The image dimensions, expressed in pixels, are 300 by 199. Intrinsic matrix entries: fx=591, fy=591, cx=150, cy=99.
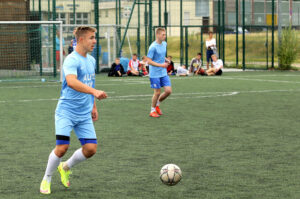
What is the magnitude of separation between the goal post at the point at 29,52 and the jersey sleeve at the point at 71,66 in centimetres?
1776

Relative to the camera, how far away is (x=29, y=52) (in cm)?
2511

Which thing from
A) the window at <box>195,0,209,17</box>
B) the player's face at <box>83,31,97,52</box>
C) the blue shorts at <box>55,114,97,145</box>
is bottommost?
the blue shorts at <box>55,114,97,145</box>

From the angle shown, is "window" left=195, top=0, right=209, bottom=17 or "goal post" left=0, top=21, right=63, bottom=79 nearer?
"goal post" left=0, top=21, right=63, bottom=79

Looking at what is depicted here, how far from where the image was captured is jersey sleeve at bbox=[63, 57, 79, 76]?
5402mm

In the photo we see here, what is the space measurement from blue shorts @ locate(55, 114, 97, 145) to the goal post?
1765cm

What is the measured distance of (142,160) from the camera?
731 centimetres

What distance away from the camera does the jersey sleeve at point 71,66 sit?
5.40 metres

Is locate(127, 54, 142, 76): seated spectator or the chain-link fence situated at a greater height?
the chain-link fence

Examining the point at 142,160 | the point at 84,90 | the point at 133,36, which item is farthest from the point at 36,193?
the point at 133,36

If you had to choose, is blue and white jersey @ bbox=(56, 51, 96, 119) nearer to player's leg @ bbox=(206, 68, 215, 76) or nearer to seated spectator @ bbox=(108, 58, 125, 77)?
seated spectator @ bbox=(108, 58, 125, 77)

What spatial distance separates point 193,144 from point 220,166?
156 centimetres

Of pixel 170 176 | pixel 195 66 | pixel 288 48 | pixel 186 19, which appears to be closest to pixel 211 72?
pixel 195 66

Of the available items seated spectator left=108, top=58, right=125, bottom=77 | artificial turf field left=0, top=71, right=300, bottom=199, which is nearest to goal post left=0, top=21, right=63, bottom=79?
seated spectator left=108, top=58, right=125, bottom=77

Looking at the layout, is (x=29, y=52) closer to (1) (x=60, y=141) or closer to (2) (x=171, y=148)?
(2) (x=171, y=148)
